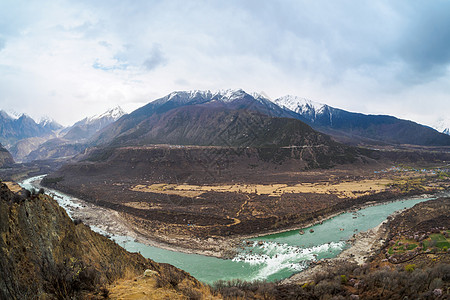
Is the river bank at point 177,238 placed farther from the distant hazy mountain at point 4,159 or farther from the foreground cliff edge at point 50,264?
the distant hazy mountain at point 4,159

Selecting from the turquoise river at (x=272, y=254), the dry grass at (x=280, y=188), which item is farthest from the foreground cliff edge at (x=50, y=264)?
the dry grass at (x=280, y=188)

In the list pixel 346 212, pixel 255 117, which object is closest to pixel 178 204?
pixel 346 212

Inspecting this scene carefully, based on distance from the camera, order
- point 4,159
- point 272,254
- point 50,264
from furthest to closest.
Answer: point 4,159, point 272,254, point 50,264

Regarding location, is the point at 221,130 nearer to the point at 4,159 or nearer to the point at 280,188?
the point at 280,188

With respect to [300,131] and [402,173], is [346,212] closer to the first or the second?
[402,173]

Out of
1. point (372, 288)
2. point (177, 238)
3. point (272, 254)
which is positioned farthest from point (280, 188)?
point (372, 288)

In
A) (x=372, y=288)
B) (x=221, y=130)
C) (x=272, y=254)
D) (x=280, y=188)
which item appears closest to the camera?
(x=372, y=288)

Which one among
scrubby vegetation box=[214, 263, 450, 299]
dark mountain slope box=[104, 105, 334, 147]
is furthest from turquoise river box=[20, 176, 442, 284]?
dark mountain slope box=[104, 105, 334, 147]

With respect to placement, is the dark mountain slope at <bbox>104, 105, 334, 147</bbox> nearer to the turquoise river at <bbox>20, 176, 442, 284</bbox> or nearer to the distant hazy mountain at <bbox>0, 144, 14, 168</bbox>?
the distant hazy mountain at <bbox>0, 144, 14, 168</bbox>
